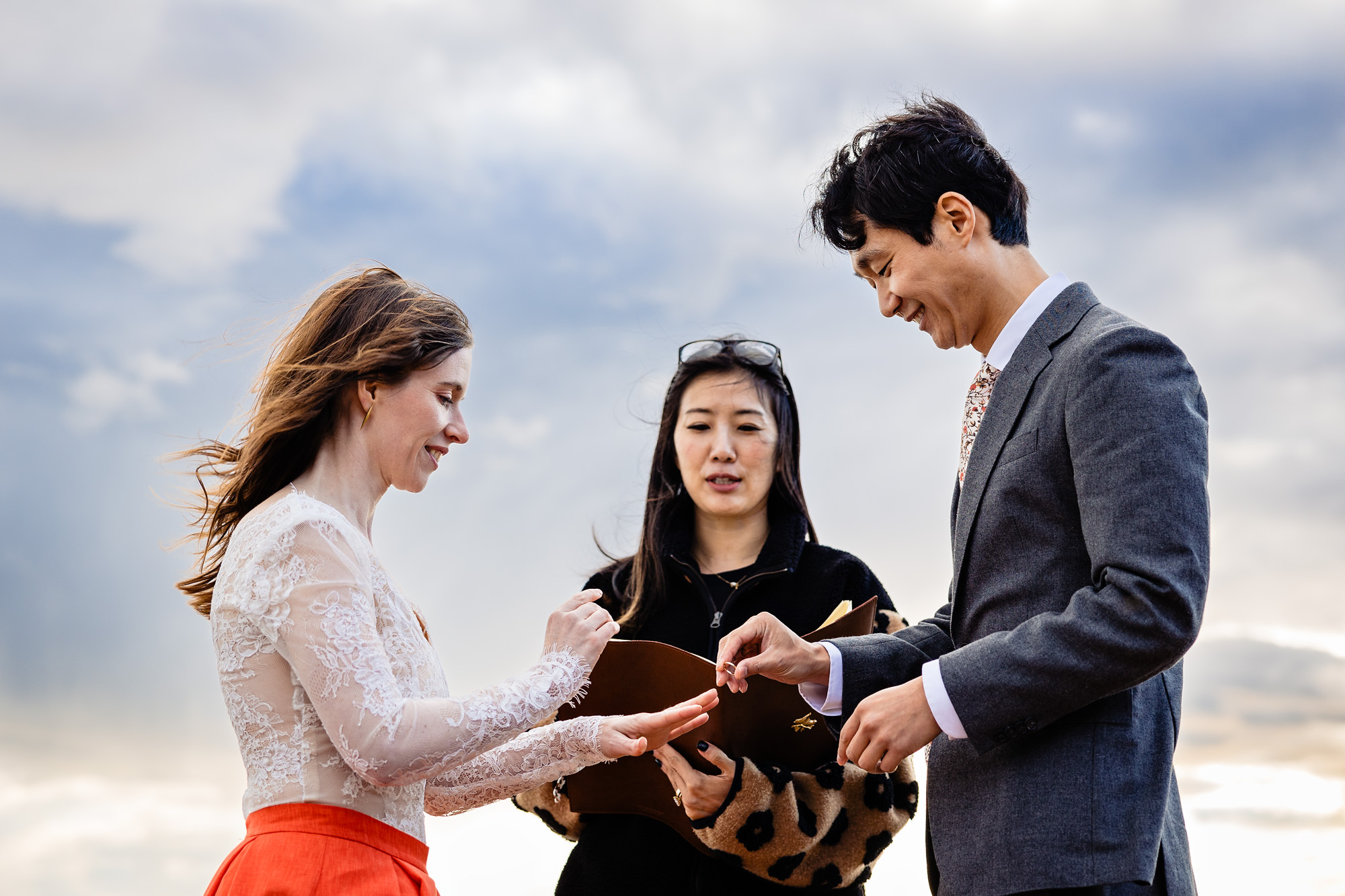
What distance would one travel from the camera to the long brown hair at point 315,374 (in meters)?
2.16

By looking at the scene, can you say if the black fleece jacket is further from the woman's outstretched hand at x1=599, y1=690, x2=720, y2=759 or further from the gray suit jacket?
the gray suit jacket

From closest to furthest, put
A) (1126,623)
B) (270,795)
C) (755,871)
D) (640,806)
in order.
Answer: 1. (1126,623)
2. (270,795)
3. (755,871)
4. (640,806)

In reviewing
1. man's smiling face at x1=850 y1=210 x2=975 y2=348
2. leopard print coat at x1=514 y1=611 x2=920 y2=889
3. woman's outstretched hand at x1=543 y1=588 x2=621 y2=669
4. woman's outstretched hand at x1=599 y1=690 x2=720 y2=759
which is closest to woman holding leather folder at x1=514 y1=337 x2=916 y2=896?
leopard print coat at x1=514 y1=611 x2=920 y2=889

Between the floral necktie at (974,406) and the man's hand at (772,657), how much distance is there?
50 centimetres

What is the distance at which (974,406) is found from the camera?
231cm

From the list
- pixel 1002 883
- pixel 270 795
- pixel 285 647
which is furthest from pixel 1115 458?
pixel 270 795

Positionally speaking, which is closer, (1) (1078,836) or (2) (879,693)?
(1) (1078,836)

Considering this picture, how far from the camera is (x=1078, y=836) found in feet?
5.76

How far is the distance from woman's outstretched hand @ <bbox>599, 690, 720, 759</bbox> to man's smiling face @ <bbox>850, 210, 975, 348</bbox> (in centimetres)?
96

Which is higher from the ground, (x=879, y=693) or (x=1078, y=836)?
(x=879, y=693)

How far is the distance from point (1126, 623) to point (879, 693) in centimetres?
45

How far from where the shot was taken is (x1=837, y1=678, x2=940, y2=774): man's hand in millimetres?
1859

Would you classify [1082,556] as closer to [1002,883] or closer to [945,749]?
[945,749]

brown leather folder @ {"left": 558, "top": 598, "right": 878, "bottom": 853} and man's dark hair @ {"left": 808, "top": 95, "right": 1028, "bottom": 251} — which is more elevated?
man's dark hair @ {"left": 808, "top": 95, "right": 1028, "bottom": 251}
